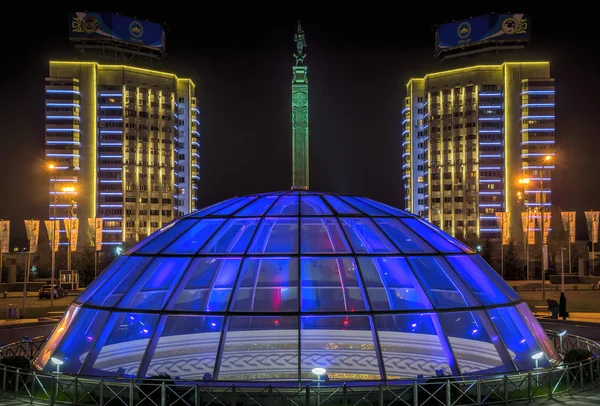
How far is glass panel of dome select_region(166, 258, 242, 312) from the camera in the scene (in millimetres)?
17188

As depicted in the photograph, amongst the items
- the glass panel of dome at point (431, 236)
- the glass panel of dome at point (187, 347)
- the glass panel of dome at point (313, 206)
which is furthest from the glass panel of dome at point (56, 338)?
the glass panel of dome at point (431, 236)

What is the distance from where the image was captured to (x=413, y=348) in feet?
61.4

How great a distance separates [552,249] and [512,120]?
3062cm

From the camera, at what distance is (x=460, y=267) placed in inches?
733

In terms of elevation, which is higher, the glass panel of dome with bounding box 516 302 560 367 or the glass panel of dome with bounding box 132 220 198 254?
the glass panel of dome with bounding box 132 220 198 254

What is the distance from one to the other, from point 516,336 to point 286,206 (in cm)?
747

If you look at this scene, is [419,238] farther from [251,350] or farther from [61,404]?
[61,404]

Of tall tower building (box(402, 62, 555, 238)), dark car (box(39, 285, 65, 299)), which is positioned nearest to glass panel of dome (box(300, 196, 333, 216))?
dark car (box(39, 285, 65, 299))

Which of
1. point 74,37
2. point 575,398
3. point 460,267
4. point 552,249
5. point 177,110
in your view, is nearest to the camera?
point 575,398

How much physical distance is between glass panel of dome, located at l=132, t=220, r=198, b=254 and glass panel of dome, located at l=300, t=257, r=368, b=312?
4.13 meters

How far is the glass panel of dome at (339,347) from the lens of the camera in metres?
16.3

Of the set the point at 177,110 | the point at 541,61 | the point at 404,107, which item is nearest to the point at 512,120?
the point at 541,61

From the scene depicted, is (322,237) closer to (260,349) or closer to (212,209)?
(260,349)

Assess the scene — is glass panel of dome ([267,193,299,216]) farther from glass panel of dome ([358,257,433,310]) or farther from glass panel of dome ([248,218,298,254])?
glass panel of dome ([358,257,433,310])
